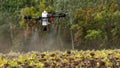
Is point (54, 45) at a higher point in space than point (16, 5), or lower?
lower

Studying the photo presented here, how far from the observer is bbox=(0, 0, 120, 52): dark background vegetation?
25016mm

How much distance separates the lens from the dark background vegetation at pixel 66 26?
82.1ft

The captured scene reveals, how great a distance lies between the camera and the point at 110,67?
4059 millimetres

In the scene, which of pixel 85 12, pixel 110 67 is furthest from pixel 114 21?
pixel 110 67

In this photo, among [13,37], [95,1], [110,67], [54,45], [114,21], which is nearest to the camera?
[110,67]

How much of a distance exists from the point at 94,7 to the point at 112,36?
94.9 inches

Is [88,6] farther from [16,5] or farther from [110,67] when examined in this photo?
[110,67]

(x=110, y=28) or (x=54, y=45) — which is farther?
(x=54, y=45)

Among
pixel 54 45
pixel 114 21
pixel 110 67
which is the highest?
pixel 110 67

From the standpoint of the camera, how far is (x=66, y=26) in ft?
91.4

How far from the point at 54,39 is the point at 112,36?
5.27 meters

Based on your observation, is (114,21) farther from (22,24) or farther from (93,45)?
(22,24)

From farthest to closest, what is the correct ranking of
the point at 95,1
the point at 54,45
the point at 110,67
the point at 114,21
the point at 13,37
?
the point at 13,37, the point at 54,45, the point at 95,1, the point at 114,21, the point at 110,67

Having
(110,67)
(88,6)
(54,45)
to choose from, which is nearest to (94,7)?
(88,6)
